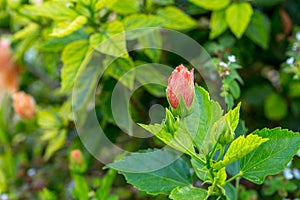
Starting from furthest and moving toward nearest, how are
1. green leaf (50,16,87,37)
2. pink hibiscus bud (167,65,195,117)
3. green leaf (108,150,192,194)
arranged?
green leaf (50,16,87,37) → green leaf (108,150,192,194) → pink hibiscus bud (167,65,195,117)

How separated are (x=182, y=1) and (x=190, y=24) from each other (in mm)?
109

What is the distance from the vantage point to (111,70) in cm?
83

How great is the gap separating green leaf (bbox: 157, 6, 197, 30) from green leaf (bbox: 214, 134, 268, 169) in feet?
1.09

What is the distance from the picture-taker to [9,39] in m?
1.08

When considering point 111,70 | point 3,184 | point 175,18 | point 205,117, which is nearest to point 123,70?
point 111,70

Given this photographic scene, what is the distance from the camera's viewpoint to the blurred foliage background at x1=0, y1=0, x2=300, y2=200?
2.64 feet

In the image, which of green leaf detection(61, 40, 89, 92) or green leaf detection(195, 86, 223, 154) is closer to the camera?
green leaf detection(195, 86, 223, 154)

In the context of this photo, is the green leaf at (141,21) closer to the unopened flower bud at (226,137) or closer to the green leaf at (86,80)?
the green leaf at (86,80)

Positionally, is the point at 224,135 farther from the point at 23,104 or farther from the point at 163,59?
the point at 23,104

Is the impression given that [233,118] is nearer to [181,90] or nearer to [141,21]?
[181,90]

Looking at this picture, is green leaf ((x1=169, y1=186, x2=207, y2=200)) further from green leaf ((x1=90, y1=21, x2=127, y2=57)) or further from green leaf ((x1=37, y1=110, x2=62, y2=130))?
green leaf ((x1=37, y1=110, x2=62, y2=130))

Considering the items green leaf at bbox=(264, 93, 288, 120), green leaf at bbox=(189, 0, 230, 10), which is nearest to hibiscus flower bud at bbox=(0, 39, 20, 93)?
green leaf at bbox=(189, 0, 230, 10)

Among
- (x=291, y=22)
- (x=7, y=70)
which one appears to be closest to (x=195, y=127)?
(x=291, y=22)

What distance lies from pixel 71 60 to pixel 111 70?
0.22 ft
